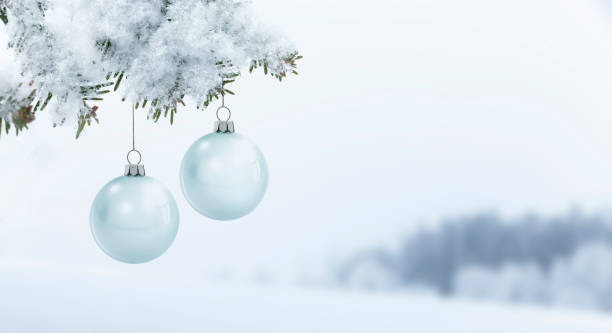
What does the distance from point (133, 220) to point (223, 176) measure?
3.4 inches

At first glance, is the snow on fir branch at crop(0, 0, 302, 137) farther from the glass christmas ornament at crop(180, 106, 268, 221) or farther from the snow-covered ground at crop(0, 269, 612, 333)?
the snow-covered ground at crop(0, 269, 612, 333)

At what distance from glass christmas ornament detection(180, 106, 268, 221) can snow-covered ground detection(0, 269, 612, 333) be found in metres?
1.19

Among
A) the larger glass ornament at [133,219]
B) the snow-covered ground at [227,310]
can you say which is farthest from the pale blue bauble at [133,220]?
the snow-covered ground at [227,310]

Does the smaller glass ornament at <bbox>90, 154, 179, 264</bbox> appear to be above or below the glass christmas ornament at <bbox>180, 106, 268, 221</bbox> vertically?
below

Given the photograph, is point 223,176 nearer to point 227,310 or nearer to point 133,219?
point 133,219

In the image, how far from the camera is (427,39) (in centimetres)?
196

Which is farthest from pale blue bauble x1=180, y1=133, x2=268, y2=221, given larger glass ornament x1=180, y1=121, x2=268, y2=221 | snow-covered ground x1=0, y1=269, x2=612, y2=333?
snow-covered ground x1=0, y1=269, x2=612, y2=333

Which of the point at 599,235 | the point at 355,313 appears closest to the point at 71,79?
the point at 355,313

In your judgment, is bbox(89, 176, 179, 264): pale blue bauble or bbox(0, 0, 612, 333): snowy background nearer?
bbox(89, 176, 179, 264): pale blue bauble

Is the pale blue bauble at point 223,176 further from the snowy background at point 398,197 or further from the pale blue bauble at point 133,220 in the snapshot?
the snowy background at point 398,197

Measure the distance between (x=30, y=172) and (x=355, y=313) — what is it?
1.16 m

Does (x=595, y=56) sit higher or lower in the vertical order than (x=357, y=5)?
lower

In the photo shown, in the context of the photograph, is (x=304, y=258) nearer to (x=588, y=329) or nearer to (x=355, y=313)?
(x=355, y=313)

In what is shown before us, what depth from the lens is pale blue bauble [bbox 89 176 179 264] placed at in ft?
1.85
